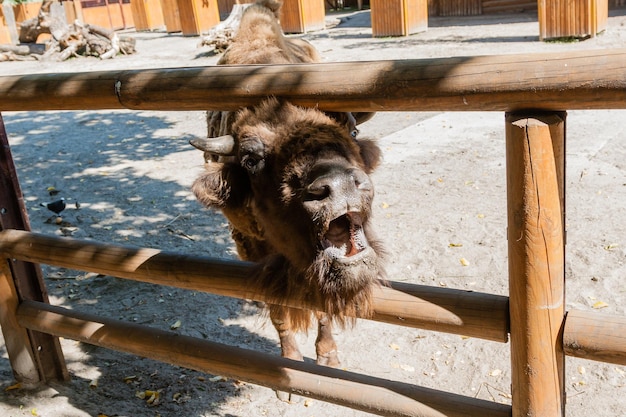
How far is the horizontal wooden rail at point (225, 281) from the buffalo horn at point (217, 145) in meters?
0.55

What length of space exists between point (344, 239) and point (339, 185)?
1.01 ft

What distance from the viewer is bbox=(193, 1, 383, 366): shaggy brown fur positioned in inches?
99.9

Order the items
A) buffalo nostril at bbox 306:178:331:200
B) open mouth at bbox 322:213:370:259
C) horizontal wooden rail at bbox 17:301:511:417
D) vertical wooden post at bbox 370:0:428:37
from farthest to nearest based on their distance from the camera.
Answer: vertical wooden post at bbox 370:0:428:37, horizontal wooden rail at bbox 17:301:511:417, open mouth at bbox 322:213:370:259, buffalo nostril at bbox 306:178:331:200

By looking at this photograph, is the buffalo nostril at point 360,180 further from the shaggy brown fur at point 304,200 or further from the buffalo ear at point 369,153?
the buffalo ear at point 369,153

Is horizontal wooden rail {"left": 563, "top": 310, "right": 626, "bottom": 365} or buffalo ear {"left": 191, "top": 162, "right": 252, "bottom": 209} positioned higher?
buffalo ear {"left": 191, "top": 162, "right": 252, "bottom": 209}

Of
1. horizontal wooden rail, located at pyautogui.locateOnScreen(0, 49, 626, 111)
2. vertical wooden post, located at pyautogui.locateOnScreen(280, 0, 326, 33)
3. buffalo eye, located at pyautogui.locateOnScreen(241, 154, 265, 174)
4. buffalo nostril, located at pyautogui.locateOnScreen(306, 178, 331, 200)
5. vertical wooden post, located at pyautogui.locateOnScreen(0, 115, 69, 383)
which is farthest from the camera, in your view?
vertical wooden post, located at pyautogui.locateOnScreen(280, 0, 326, 33)

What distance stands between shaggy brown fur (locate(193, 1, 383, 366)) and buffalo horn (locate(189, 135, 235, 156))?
0.01 meters

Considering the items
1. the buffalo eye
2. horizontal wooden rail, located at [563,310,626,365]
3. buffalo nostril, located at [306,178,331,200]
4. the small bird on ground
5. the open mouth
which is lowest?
the small bird on ground

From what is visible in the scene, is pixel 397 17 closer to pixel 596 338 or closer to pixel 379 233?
pixel 379 233

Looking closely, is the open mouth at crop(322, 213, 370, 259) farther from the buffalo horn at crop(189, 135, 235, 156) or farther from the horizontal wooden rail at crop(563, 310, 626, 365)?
the buffalo horn at crop(189, 135, 235, 156)

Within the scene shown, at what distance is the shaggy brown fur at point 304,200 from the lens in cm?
254

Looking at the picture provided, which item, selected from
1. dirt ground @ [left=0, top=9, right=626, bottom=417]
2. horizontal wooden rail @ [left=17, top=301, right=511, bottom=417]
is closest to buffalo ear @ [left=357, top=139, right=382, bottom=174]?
horizontal wooden rail @ [left=17, top=301, right=511, bottom=417]

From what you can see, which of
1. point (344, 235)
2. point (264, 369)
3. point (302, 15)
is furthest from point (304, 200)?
point (302, 15)

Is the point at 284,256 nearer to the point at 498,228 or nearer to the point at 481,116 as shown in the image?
the point at 498,228
